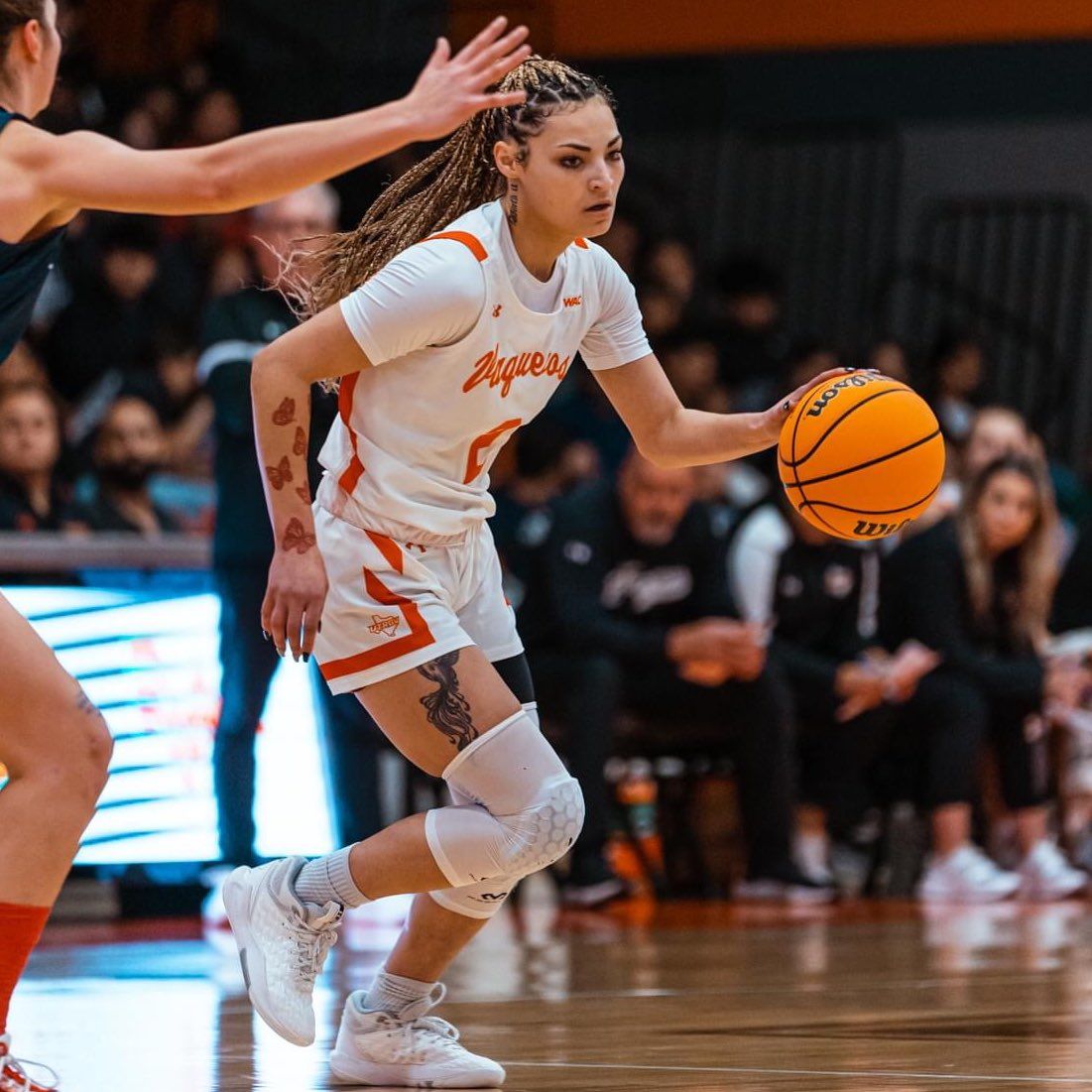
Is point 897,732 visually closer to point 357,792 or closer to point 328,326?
point 357,792

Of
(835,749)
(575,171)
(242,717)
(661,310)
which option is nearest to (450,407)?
(575,171)

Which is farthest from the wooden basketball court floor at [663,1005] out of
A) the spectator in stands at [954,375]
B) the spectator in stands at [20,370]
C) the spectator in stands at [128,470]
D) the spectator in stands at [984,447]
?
the spectator in stands at [954,375]

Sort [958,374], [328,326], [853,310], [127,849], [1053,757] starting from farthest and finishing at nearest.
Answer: [853,310], [958,374], [1053,757], [127,849], [328,326]

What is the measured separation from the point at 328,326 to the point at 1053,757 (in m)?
6.31

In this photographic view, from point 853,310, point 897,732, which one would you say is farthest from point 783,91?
point 897,732

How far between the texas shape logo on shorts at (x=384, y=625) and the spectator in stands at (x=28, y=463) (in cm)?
415

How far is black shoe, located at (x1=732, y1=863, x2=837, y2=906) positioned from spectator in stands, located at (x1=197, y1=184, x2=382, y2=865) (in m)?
2.11

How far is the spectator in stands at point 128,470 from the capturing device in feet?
27.2

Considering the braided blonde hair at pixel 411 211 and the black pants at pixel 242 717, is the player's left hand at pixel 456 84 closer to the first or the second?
the braided blonde hair at pixel 411 211

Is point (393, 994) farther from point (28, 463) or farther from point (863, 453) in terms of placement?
point (28, 463)

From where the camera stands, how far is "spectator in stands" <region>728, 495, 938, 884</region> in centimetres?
859

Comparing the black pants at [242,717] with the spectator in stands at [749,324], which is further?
the spectator in stands at [749,324]

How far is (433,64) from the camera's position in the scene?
3275 mm

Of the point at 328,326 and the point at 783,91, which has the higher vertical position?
the point at 783,91
